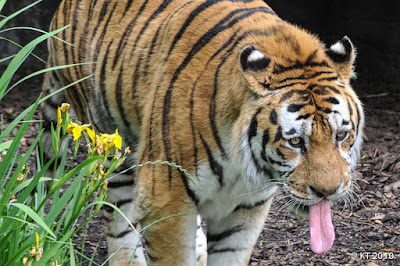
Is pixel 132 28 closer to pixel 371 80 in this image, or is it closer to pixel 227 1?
pixel 227 1

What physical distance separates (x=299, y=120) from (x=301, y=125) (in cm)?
3

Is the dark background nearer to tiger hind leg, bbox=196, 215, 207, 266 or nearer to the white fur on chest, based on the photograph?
tiger hind leg, bbox=196, 215, 207, 266

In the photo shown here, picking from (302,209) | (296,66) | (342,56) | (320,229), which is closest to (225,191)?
(302,209)

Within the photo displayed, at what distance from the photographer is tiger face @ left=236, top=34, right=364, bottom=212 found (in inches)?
118

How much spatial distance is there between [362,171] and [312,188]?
9.25 feet

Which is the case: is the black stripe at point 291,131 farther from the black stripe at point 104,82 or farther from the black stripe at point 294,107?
the black stripe at point 104,82

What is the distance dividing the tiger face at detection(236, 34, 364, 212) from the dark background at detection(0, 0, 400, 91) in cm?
438

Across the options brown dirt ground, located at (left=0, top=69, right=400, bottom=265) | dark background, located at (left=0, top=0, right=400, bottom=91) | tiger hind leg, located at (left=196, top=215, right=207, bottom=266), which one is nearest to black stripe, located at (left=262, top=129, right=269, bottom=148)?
brown dirt ground, located at (left=0, top=69, right=400, bottom=265)

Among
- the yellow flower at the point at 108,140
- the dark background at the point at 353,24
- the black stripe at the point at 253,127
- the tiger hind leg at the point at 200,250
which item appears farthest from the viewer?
the dark background at the point at 353,24

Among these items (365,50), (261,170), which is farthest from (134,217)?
(365,50)

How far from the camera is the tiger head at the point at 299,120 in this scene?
3.00 meters

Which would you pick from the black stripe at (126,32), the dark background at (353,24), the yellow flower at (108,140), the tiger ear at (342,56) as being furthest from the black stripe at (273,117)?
the dark background at (353,24)

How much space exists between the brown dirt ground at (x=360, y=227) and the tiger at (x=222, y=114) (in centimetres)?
76

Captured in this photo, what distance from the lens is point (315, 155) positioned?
2.98 m
